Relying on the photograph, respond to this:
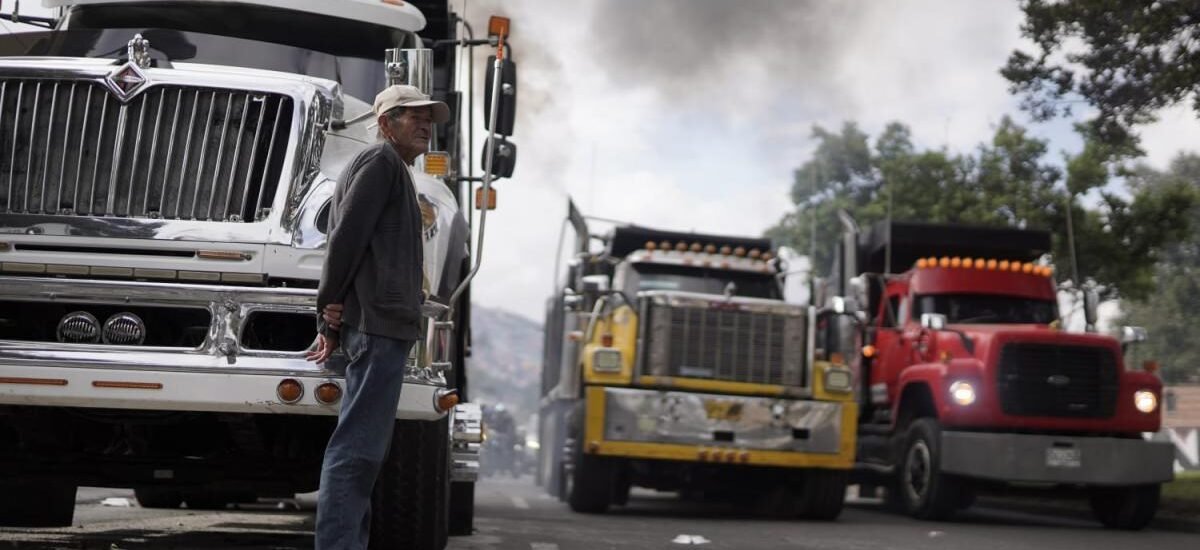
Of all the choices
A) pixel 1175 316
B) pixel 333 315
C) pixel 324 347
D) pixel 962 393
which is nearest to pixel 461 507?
pixel 324 347

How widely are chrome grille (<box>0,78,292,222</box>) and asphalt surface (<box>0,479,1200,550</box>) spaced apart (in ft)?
7.26

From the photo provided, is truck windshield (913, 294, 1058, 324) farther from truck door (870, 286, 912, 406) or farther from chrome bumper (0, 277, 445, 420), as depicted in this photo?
chrome bumper (0, 277, 445, 420)

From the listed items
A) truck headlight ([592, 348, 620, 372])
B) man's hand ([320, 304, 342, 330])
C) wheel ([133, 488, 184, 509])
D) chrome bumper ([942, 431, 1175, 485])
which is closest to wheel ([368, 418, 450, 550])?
man's hand ([320, 304, 342, 330])

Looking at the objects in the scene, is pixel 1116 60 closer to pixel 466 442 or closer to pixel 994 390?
pixel 994 390

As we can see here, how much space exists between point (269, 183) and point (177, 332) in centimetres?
75

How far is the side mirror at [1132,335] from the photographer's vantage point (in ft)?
55.6

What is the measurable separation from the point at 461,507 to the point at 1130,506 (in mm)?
7366

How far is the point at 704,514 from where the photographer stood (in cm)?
1780

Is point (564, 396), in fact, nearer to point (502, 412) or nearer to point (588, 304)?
point (588, 304)

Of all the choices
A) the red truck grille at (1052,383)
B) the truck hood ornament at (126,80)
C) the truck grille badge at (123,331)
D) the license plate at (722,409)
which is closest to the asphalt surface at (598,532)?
the license plate at (722,409)

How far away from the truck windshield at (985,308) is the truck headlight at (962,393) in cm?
159

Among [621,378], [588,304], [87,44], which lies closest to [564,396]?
[588,304]

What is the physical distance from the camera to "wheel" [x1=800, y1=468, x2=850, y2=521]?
53.4ft

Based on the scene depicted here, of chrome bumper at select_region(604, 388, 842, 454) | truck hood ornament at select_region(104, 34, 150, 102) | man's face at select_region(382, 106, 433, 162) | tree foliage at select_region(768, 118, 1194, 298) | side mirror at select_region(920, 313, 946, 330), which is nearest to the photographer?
man's face at select_region(382, 106, 433, 162)
